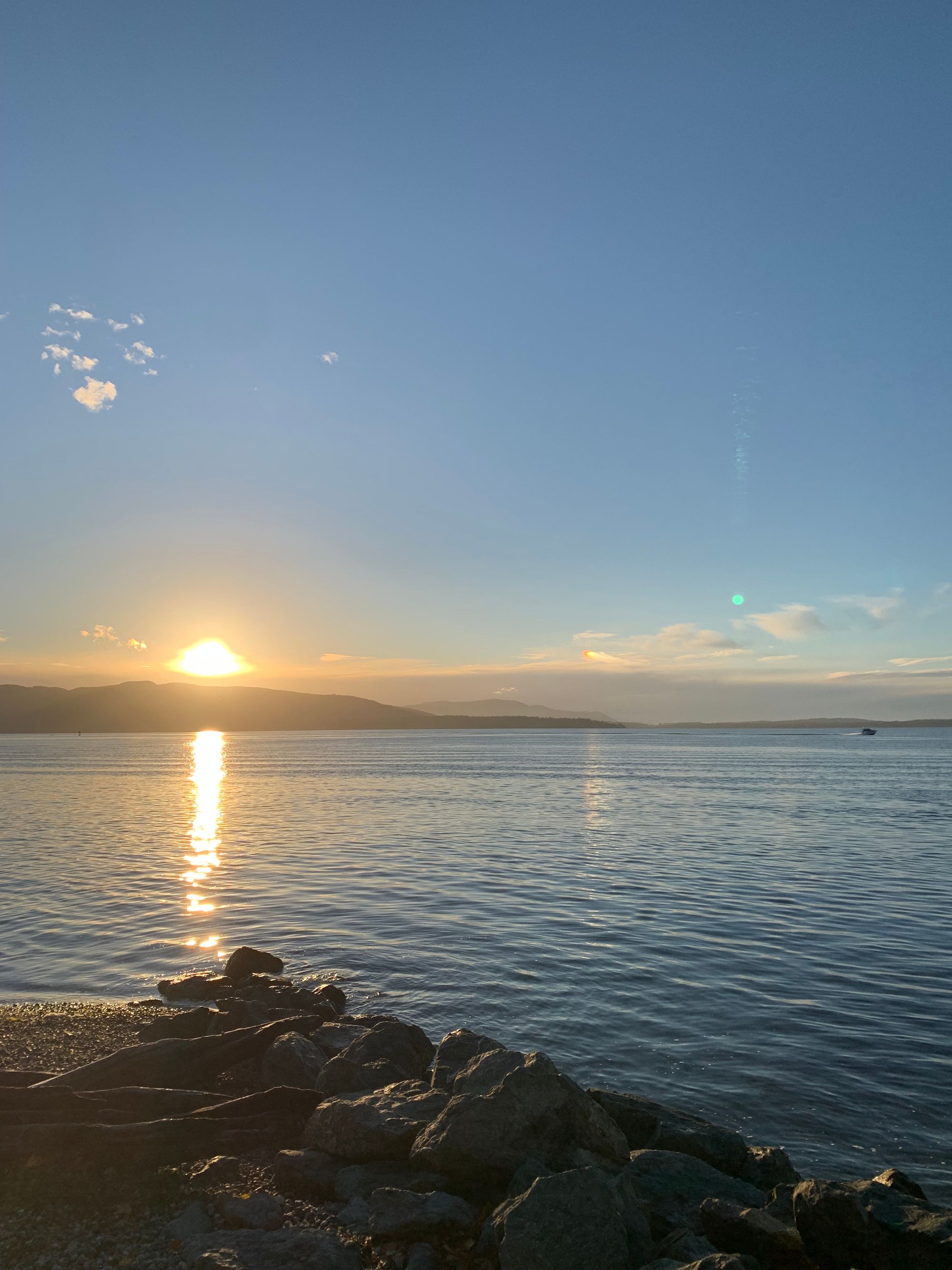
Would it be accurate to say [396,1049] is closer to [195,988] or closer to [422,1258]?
[422,1258]

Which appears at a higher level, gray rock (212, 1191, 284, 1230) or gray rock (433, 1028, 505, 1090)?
gray rock (212, 1191, 284, 1230)

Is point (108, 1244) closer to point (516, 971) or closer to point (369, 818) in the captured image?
point (516, 971)

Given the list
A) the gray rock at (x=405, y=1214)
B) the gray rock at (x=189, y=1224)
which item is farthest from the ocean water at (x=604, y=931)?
the gray rock at (x=189, y=1224)

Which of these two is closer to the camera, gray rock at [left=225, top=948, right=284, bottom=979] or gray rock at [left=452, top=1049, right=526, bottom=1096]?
gray rock at [left=452, top=1049, right=526, bottom=1096]

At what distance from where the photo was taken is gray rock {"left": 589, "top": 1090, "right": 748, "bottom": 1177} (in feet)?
34.1

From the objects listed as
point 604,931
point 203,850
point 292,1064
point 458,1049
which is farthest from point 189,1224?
point 203,850

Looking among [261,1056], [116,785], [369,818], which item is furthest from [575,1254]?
[116,785]

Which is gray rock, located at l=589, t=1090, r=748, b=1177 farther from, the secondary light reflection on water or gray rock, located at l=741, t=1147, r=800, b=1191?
the secondary light reflection on water

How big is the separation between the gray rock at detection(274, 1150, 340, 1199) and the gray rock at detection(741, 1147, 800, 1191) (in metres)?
4.73

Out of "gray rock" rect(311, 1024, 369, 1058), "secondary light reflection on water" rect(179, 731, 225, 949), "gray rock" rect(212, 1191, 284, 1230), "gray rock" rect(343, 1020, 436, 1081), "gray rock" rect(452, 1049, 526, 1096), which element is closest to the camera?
"gray rock" rect(212, 1191, 284, 1230)

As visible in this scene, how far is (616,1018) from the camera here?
16312mm

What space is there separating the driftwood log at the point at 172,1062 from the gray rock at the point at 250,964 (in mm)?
5151

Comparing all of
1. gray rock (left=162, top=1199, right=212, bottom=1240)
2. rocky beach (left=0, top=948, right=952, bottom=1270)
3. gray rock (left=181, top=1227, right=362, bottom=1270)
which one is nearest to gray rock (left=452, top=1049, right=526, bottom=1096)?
rocky beach (left=0, top=948, right=952, bottom=1270)

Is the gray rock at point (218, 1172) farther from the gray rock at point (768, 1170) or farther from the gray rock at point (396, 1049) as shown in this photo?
the gray rock at point (768, 1170)
